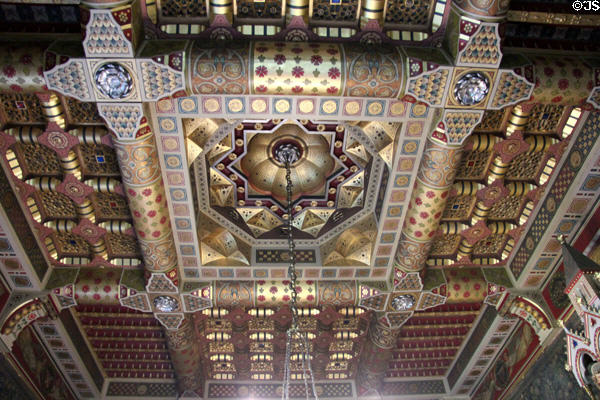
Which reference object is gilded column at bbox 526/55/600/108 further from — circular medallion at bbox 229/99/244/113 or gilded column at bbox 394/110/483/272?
circular medallion at bbox 229/99/244/113

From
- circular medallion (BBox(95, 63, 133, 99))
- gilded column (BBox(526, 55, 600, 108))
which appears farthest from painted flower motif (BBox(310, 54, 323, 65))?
gilded column (BBox(526, 55, 600, 108))

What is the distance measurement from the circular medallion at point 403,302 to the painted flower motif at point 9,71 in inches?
208

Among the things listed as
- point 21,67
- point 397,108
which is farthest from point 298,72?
point 21,67

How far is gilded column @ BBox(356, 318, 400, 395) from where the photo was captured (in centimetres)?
780

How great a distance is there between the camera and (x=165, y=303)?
22.7 feet

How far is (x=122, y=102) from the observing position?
4.80 m

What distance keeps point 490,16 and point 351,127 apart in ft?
6.61

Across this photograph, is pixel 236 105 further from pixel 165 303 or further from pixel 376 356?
pixel 376 356

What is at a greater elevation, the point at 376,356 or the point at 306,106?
the point at 306,106

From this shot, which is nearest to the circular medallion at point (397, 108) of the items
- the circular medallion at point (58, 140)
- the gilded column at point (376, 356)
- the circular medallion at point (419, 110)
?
the circular medallion at point (419, 110)

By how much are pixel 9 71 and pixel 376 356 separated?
6558mm

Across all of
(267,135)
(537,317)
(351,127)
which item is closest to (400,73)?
(351,127)

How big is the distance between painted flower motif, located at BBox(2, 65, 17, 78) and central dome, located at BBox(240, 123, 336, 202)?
2830 millimetres

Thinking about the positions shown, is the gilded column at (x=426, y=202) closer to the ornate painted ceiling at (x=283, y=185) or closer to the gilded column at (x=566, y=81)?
the ornate painted ceiling at (x=283, y=185)
